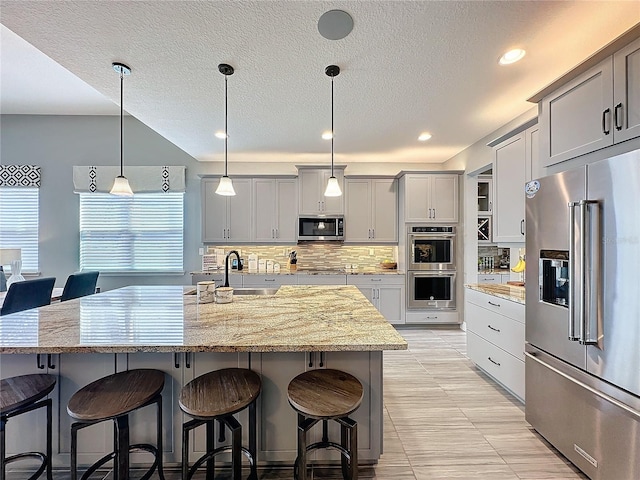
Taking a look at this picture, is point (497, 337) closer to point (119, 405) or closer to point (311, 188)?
point (119, 405)

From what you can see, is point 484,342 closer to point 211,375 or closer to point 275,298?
point 275,298

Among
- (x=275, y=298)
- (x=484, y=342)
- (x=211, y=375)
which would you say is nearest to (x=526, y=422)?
(x=484, y=342)

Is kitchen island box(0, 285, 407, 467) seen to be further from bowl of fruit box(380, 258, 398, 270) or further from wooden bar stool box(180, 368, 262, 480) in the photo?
bowl of fruit box(380, 258, 398, 270)

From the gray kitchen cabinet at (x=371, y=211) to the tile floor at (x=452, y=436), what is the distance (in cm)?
216

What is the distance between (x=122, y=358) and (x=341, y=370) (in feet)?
4.12

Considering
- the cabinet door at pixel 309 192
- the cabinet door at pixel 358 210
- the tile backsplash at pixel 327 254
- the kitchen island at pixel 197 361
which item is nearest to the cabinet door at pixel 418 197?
the cabinet door at pixel 358 210

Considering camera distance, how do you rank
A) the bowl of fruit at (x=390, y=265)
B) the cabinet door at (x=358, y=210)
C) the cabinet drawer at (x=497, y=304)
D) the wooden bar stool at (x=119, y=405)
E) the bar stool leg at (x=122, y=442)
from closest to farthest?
the wooden bar stool at (x=119, y=405) → the bar stool leg at (x=122, y=442) → the cabinet drawer at (x=497, y=304) → the cabinet door at (x=358, y=210) → the bowl of fruit at (x=390, y=265)

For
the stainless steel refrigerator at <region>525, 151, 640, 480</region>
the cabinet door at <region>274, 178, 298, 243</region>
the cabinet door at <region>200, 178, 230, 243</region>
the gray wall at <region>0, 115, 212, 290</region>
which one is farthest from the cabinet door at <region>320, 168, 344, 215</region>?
the stainless steel refrigerator at <region>525, 151, 640, 480</region>

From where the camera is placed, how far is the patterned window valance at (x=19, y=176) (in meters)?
4.59

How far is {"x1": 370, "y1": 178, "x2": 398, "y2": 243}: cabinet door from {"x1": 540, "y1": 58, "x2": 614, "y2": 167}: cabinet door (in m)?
2.61

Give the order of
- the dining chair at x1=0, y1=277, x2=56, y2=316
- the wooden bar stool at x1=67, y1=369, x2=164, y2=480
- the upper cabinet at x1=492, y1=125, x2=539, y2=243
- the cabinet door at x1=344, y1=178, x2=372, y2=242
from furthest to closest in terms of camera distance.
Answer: the cabinet door at x1=344, y1=178, x2=372, y2=242
the dining chair at x1=0, y1=277, x2=56, y2=316
the upper cabinet at x1=492, y1=125, x2=539, y2=243
the wooden bar stool at x1=67, y1=369, x2=164, y2=480

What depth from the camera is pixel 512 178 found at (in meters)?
2.75

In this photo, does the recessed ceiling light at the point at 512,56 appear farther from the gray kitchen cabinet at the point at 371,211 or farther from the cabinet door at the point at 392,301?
the cabinet door at the point at 392,301

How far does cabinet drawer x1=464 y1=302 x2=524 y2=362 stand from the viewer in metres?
2.37
